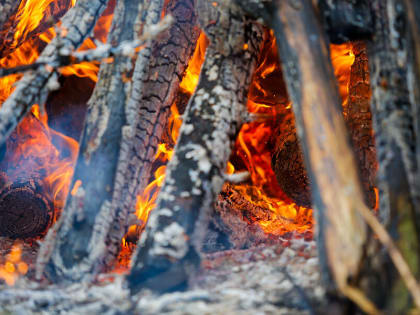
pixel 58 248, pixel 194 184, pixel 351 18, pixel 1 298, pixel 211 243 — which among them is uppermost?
pixel 351 18

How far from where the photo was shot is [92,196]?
235 centimetres

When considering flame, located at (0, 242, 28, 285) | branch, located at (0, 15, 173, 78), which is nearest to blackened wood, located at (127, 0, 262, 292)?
branch, located at (0, 15, 173, 78)

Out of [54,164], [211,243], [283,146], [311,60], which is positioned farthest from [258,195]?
[311,60]

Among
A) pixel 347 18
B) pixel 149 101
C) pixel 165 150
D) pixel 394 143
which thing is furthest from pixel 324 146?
pixel 165 150

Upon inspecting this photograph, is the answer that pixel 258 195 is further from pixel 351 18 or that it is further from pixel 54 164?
pixel 351 18

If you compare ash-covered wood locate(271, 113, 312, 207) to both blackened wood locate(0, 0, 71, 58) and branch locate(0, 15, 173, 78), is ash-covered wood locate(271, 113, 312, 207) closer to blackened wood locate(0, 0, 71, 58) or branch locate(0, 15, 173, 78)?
branch locate(0, 15, 173, 78)

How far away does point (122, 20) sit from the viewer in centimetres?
274

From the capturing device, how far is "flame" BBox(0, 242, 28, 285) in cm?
240

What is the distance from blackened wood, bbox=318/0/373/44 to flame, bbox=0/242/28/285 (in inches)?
105

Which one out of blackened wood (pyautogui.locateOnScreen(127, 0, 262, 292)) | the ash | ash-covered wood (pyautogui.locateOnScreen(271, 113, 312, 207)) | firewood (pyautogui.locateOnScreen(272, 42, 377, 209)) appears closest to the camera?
the ash

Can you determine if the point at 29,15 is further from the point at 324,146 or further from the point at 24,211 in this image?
the point at 324,146

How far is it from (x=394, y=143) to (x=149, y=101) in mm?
1978

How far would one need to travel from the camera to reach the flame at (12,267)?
7.87 feet

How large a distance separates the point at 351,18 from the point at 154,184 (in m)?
2.71
